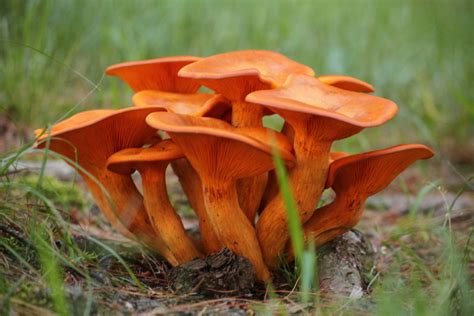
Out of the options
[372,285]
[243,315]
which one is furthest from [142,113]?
[372,285]

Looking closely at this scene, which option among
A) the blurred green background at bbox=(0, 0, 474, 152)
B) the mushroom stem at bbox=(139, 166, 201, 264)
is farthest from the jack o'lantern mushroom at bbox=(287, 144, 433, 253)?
the blurred green background at bbox=(0, 0, 474, 152)

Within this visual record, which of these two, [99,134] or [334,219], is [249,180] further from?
[99,134]

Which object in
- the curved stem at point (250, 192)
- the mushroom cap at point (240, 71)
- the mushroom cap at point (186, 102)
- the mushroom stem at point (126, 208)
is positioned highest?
the mushroom cap at point (240, 71)

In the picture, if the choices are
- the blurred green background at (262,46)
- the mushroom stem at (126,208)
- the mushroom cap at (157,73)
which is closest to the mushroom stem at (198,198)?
the mushroom stem at (126,208)

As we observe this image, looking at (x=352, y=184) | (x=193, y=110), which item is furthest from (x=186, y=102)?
(x=352, y=184)

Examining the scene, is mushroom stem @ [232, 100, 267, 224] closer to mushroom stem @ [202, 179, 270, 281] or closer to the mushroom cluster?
the mushroom cluster

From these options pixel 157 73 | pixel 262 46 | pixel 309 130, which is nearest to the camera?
pixel 309 130

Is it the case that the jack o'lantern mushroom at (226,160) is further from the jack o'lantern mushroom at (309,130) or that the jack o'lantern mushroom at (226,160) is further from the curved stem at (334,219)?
the curved stem at (334,219)
